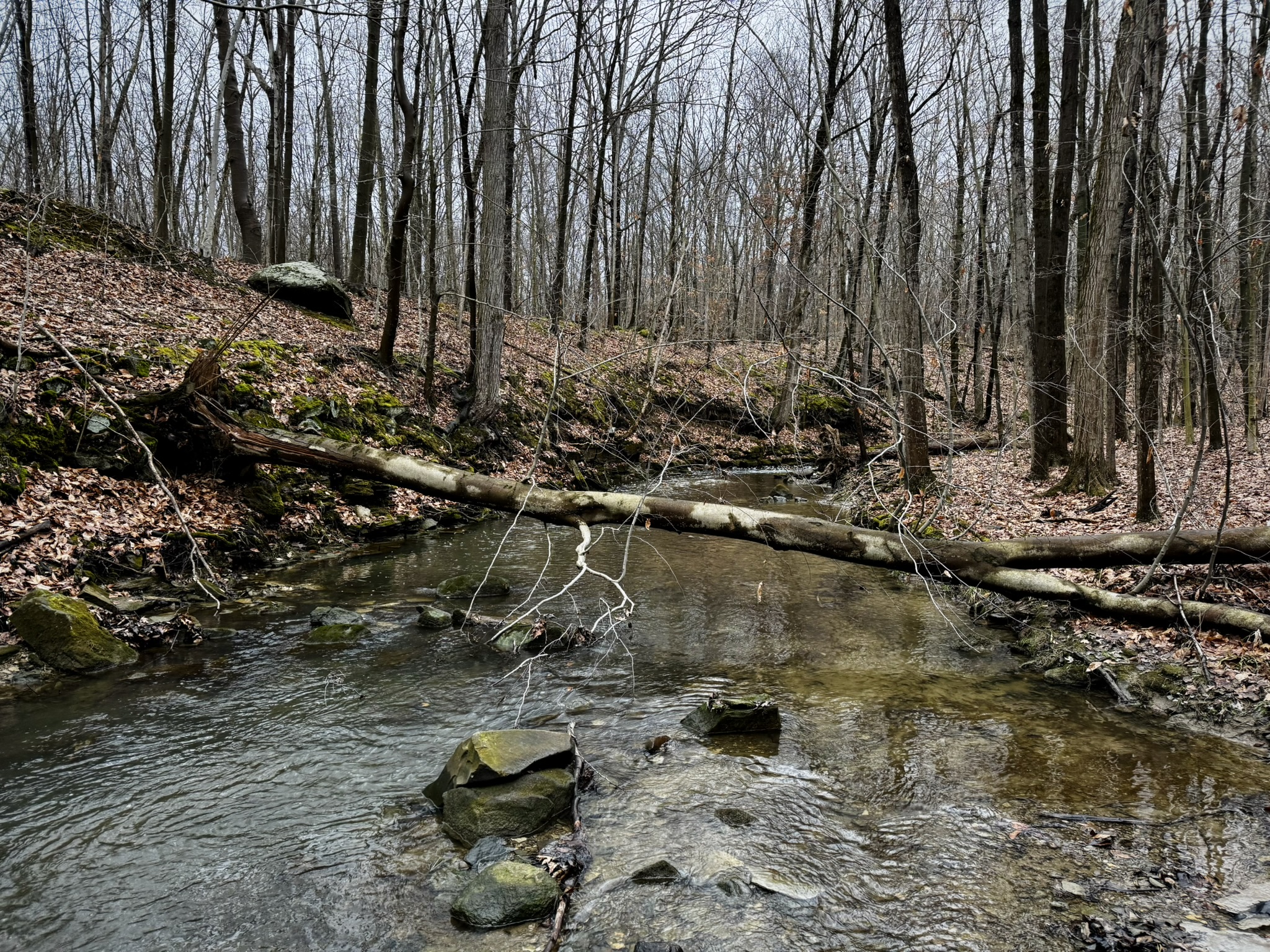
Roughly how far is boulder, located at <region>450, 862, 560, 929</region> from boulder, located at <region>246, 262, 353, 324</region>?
14774mm

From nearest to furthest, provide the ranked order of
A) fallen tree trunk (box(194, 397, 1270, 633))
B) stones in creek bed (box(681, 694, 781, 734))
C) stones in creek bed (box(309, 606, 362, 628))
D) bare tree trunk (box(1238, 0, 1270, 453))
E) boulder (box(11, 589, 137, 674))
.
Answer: stones in creek bed (box(681, 694, 781, 734))
boulder (box(11, 589, 137, 674))
fallen tree trunk (box(194, 397, 1270, 633))
stones in creek bed (box(309, 606, 362, 628))
bare tree trunk (box(1238, 0, 1270, 453))

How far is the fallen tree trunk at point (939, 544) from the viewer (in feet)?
19.7

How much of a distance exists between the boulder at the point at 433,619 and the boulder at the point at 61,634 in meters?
2.57

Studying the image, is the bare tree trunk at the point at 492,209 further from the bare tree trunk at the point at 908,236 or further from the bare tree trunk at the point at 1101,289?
the bare tree trunk at the point at 1101,289

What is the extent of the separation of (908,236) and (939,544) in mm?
5340

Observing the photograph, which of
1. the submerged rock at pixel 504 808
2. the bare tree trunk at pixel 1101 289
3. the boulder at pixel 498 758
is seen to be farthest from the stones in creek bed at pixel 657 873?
the bare tree trunk at pixel 1101 289

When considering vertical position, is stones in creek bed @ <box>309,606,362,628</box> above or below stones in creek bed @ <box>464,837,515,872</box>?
above

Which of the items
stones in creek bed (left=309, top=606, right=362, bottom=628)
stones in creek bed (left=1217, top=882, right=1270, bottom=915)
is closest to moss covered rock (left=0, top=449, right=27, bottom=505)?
stones in creek bed (left=309, top=606, right=362, bottom=628)

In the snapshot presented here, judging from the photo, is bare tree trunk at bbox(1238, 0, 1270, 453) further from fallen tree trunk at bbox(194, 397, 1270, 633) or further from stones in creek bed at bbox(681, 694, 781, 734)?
stones in creek bed at bbox(681, 694, 781, 734)

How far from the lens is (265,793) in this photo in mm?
4258

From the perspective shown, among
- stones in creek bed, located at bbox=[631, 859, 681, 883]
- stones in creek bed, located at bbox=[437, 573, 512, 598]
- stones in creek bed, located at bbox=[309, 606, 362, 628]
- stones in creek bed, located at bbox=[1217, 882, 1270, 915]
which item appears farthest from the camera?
stones in creek bed, located at bbox=[437, 573, 512, 598]

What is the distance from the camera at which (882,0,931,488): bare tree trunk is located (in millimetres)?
9672

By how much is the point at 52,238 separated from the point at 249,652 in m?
10.9

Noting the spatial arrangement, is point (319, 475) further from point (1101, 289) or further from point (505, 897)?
point (1101, 289)
